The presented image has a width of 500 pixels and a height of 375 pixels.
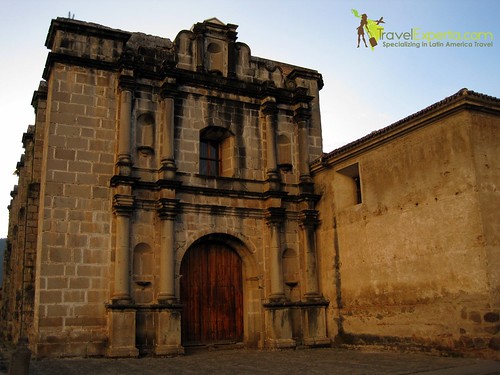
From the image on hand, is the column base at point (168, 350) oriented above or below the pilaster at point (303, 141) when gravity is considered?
below

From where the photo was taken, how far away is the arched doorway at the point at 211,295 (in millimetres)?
13188

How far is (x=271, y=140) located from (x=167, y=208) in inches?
147

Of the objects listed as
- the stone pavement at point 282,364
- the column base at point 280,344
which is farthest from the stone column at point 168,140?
the column base at point 280,344

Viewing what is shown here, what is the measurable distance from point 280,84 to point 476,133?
21.8 ft

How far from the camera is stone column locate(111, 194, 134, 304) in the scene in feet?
39.2

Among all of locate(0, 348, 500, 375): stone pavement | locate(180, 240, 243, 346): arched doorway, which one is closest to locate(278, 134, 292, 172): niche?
locate(180, 240, 243, 346): arched doorway

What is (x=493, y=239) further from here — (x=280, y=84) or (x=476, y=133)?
(x=280, y=84)

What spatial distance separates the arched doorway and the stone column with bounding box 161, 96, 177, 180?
2052mm

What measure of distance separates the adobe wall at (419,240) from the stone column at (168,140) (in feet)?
14.3

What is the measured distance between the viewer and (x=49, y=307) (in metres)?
11.4

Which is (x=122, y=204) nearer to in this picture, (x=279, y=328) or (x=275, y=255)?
(x=275, y=255)

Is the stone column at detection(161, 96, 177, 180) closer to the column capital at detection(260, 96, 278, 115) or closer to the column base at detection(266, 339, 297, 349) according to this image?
the column capital at detection(260, 96, 278, 115)

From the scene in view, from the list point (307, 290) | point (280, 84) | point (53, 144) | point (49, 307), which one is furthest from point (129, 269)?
point (280, 84)

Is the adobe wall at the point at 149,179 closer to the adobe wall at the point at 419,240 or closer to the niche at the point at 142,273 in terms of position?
the niche at the point at 142,273
